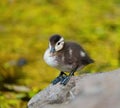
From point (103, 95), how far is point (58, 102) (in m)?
0.96

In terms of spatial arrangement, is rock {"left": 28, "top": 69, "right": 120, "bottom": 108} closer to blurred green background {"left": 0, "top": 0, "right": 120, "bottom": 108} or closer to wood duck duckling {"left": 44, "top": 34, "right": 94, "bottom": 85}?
wood duck duckling {"left": 44, "top": 34, "right": 94, "bottom": 85}

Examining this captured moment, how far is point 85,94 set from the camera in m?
6.59

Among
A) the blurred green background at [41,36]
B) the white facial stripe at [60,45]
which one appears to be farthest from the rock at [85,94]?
the blurred green background at [41,36]

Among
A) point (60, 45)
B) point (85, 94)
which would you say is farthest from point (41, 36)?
point (85, 94)

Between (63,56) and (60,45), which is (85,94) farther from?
(60,45)

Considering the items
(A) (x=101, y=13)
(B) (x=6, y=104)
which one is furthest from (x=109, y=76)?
(A) (x=101, y=13)

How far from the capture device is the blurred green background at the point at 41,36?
36.3 feet

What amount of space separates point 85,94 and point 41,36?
6.74 m

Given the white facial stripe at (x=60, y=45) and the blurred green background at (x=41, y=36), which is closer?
the white facial stripe at (x=60, y=45)

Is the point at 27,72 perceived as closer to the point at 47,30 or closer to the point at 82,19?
the point at 47,30

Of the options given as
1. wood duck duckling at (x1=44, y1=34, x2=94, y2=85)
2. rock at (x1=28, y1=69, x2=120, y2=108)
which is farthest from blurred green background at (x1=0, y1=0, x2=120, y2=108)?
rock at (x1=28, y1=69, x2=120, y2=108)

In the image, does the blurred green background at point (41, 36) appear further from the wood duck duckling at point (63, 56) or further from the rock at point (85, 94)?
the rock at point (85, 94)

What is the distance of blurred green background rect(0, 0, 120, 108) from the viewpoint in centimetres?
1107

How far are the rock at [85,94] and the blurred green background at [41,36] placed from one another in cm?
233
